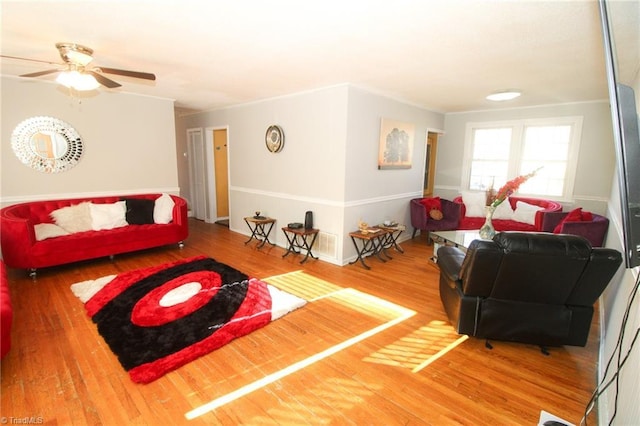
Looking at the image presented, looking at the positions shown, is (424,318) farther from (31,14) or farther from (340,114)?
(31,14)

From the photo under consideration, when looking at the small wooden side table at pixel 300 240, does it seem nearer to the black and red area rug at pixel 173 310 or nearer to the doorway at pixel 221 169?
the black and red area rug at pixel 173 310

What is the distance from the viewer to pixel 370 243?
15.6 feet

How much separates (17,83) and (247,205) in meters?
3.56

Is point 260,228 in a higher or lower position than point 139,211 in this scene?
lower

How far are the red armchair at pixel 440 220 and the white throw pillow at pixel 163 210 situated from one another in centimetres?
417

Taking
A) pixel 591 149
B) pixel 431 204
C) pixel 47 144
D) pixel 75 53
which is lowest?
pixel 431 204

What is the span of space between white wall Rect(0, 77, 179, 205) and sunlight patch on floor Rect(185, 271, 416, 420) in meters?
3.14

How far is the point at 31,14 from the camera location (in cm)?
218

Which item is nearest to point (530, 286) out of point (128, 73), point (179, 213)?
point (128, 73)

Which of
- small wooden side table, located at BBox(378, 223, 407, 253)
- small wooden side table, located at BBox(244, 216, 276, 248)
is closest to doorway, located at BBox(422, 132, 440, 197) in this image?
small wooden side table, located at BBox(378, 223, 407, 253)

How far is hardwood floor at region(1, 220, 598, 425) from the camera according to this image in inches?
72.3

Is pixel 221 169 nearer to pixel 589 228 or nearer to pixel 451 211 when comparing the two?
pixel 451 211

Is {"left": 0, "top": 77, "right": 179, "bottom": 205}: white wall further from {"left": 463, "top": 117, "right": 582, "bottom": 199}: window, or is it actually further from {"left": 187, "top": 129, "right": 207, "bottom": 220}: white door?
{"left": 463, "top": 117, "right": 582, "bottom": 199}: window

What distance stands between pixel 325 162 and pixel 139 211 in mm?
3019
